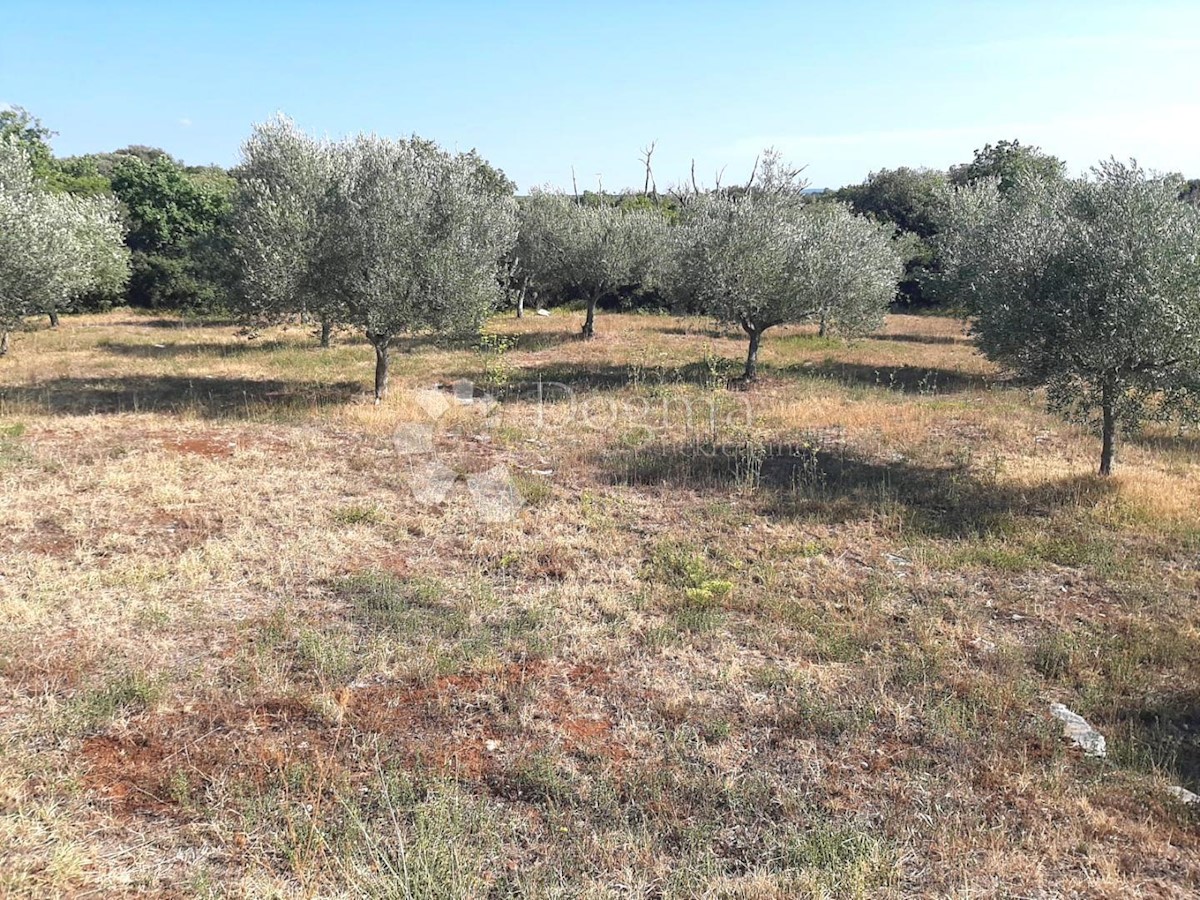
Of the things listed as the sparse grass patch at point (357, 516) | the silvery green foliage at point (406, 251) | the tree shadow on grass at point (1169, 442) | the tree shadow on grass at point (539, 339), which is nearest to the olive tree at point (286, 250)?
the silvery green foliage at point (406, 251)

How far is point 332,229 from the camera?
17.9 meters

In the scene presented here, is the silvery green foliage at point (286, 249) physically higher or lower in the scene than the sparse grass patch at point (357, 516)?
higher

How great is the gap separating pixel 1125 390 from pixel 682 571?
867cm

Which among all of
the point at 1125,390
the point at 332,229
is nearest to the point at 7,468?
the point at 332,229

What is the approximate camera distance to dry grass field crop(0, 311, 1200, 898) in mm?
4719

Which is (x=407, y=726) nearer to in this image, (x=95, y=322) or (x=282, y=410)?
(x=282, y=410)

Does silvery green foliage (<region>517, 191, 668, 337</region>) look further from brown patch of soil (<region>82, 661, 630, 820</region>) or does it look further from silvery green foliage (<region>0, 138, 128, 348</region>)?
brown patch of soil (<region>82, 661, 630, 820</region>)

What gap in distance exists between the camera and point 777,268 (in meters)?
21.4

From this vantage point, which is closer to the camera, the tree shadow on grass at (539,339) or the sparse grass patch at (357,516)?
the sparse grass patch at (357,516)

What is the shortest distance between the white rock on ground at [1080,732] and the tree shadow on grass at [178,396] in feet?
53.6

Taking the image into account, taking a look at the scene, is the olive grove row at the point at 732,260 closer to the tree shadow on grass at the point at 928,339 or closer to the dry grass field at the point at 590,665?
the dry grass field at the point at 590,665

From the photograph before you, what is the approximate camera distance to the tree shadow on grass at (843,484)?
11617 millimetres

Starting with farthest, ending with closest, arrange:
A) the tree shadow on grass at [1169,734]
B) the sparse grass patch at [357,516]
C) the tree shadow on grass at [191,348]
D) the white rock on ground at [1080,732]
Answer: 1. the tree shadow on grass at [191,348]
2. the sparse grass patch at [357,516]
3. the white rock on ground at [1080,732]
4. the tree shadow on grass at [1169,734]

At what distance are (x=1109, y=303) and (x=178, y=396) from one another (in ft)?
69.7
